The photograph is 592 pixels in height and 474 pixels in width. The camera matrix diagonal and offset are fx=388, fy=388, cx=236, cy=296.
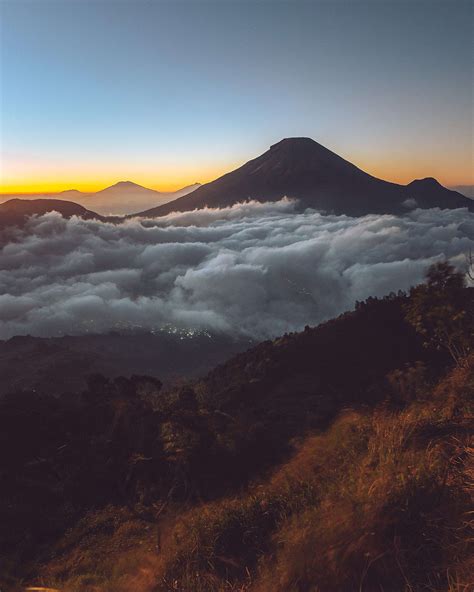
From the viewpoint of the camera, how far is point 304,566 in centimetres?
347

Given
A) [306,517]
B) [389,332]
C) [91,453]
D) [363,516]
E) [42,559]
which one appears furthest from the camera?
[389,332]

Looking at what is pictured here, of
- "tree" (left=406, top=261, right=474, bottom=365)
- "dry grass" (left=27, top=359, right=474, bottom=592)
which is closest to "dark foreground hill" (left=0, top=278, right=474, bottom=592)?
"dry grass" (left=27, top=359, right=474, bottom=592)

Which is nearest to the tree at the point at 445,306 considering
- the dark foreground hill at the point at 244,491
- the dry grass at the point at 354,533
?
the dark foreground hill at the point at 244,491

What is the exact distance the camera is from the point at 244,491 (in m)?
11.0

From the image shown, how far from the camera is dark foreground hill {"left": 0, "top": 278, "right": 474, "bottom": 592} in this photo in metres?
3.53

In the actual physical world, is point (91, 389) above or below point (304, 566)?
below

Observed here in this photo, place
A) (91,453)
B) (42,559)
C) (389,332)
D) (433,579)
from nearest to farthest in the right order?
1. (433,579)
2. (42,559)
3. (91,453)
4. (389,332)

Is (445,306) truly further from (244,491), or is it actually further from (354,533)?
(354,533)

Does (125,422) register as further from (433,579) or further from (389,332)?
(389,332)

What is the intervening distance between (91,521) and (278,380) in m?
27.4

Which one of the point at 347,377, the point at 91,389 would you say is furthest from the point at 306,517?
the point at 347,377

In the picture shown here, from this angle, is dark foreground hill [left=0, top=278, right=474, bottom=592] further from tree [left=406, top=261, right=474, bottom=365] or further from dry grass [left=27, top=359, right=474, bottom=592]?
tree [left=406, top=261, right=474, bottom=365]

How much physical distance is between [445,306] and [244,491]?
11972 millimetres

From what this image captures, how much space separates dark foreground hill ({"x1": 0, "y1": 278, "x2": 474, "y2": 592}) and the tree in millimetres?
409
